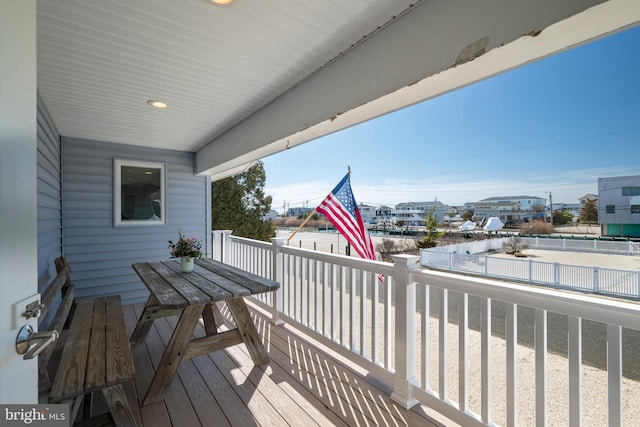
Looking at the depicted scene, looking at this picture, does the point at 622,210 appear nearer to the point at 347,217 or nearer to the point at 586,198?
the point at 586,198

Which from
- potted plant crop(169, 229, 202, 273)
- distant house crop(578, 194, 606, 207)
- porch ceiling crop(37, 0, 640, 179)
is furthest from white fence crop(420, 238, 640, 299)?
potted plant crop(169, 229, 202, 273)

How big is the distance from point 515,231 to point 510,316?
4512 mm

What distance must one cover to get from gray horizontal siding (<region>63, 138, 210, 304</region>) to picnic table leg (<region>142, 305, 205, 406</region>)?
288cm

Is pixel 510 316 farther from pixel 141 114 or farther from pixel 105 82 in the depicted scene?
pixel 141 114

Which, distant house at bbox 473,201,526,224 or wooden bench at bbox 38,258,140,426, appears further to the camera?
distant house at bbox 473,201,526,224

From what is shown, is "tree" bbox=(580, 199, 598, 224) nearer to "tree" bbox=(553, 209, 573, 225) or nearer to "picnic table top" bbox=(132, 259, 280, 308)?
"tree" bbox=(553, 209, 573, 225)

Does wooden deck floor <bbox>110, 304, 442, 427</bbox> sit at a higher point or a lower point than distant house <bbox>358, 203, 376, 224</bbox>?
lower

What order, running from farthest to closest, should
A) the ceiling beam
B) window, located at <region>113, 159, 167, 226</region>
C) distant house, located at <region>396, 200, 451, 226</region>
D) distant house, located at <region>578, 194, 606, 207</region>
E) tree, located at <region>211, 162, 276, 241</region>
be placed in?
tree, located at <region>211, 162, 276, 241</region>, distant house, located at <region>396, 200, 451, 226</region>, distant house, located at <region>578, 194, 606, 207</region>, window, located at <region>113, 159, 167, 226</region>, the ceiling beam

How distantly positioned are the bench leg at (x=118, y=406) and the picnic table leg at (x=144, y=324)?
1.41m

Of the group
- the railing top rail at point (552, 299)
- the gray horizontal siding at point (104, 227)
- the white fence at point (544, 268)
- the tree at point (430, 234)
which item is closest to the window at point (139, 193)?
the gray horizontal siding at point (104, 227)

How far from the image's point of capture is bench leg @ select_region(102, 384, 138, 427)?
1.47 m

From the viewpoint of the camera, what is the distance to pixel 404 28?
1540 millimetres

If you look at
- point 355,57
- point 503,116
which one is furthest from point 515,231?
point 503,116

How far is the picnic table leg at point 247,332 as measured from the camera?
7.72 feet
